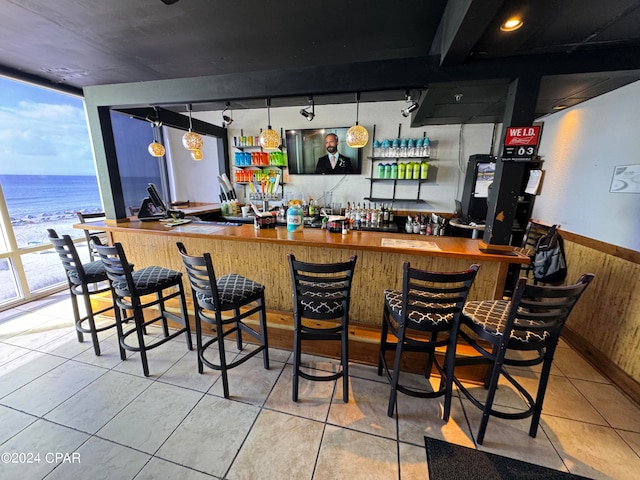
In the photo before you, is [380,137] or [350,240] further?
[380,137]

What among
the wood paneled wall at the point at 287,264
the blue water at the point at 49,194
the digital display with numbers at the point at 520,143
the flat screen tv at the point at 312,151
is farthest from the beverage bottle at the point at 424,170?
the blue water at the point at 49,194

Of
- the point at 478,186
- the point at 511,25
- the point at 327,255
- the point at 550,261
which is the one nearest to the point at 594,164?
the point at 550,261

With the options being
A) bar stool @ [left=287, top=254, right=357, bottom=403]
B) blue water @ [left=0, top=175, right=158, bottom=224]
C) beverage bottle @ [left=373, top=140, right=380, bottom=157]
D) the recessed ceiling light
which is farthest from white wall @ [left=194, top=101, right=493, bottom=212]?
bar stool @ [left=287, top=254, right=357, bottom=403]

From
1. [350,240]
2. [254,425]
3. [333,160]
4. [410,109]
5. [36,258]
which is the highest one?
[410,109]

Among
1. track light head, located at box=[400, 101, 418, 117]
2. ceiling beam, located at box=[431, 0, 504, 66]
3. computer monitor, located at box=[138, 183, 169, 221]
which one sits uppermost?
ceiling beam, located at box=[431, 0, 504, 66]

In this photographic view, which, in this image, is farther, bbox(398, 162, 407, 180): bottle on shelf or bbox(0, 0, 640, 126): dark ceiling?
bbox(398, 162, 407, 180): bottle on shelf

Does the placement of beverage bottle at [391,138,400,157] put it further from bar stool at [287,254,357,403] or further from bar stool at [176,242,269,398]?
bar stool at [176,242,269,398]

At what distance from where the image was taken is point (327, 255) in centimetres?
220

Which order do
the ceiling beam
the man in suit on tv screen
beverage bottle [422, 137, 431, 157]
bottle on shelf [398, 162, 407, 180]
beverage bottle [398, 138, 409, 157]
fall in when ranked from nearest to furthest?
1. the ceiling beam
2. beverage bottle [422, 137, 431, 157]
3. beverage bottle [398, 138, 409, 157]
4. bottle on shelf [398, 162, 407, 180]
5. the man in suit on tv screen

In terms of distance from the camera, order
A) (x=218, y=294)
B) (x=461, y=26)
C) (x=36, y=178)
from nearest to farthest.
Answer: (x=461, y=26) → (x=218, y=294) → (x=36, y=178)

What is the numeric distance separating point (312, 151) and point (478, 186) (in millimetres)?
2779

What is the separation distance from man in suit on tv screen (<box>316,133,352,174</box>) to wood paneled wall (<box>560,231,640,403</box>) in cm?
324

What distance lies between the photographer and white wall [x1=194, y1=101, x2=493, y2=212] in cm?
415

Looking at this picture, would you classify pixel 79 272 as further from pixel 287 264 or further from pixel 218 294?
pixel 287 264
